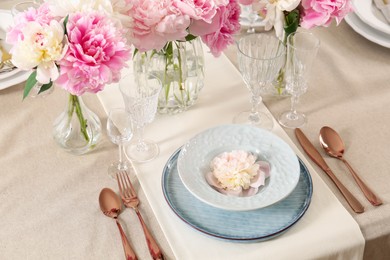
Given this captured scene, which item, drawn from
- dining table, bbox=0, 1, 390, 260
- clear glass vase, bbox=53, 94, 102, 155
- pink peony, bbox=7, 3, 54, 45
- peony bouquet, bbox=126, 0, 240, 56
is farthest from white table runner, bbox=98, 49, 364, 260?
pink peony, bbox=7, 3, 54, 45

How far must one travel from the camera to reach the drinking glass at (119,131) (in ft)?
3.38

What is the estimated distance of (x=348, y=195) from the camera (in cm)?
99

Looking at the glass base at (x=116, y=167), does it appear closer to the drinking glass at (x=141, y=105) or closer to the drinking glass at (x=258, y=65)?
the drinking glass at (x=141, y=105)

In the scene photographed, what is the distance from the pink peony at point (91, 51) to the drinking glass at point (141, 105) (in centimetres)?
15

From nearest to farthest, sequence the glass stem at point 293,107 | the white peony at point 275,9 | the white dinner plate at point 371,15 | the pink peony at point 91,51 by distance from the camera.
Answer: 1. the pink peony at point 91,51
2. the white peony at point 275,9
3. the glass stem at point 293,107
4. the white dinner plate at point 371,15

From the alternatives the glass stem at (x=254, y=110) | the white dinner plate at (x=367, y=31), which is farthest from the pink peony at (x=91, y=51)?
the white dinner plate at (x=367, y=31)

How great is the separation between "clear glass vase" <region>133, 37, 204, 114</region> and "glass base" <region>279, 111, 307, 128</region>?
19cm

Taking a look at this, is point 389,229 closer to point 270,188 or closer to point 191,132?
point 270,188


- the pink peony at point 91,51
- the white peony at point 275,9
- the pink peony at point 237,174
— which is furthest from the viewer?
the white peony at point 275,9

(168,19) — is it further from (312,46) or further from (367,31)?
(367,31)

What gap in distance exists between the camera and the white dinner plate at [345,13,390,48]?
1329 millimetres

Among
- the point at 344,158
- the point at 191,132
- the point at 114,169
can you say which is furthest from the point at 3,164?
the point at 344,158

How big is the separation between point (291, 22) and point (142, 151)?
39cm

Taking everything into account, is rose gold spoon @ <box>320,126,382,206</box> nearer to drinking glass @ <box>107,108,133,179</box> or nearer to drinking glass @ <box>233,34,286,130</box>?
drinking glass @ <box>233,34,286,130</box>
